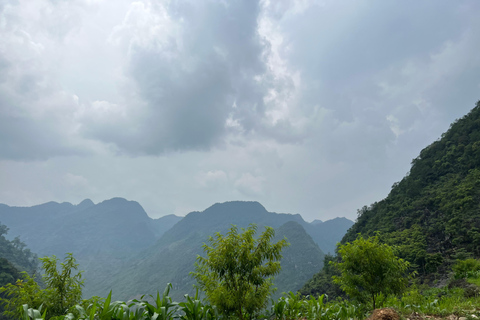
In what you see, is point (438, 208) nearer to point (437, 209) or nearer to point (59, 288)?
point (437, 209)

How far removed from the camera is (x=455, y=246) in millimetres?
44969

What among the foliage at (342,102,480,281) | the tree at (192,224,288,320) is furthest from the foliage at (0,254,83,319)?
the foliage at (342,102,480,281)

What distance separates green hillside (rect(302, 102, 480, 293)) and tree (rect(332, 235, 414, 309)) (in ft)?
107

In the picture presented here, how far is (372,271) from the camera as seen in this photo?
10508 mm

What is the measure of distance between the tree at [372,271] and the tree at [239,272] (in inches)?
183

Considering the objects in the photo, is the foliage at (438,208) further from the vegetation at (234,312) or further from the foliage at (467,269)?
the vegetation at (234,312)

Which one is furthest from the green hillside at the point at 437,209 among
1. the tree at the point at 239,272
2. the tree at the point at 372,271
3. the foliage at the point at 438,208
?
the tree at the point at 239,272

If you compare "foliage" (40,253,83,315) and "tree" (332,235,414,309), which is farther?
"tree" (332,235,414,309)

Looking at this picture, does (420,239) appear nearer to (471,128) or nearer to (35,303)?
(471,128)

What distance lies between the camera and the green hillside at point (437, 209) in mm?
43031

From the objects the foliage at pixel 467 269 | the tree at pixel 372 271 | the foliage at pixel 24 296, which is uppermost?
the foliage at pixel 24 296

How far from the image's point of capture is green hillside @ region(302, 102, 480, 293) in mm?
43031

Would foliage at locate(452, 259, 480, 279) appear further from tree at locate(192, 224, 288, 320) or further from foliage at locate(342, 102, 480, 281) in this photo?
tree at locate(192, 224, 288, 320)

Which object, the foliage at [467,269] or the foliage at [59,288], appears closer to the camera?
the foliage at [59,288]
